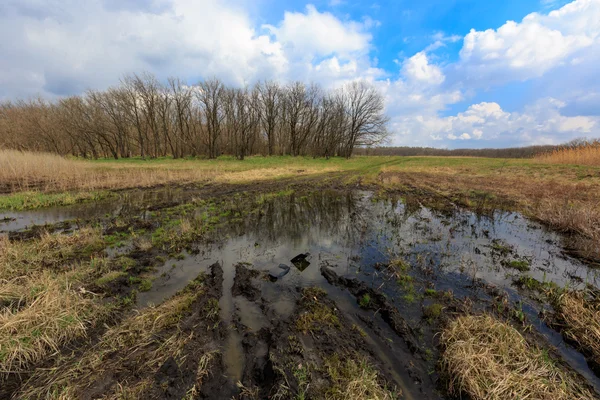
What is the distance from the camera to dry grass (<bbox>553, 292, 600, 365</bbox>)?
3422mm

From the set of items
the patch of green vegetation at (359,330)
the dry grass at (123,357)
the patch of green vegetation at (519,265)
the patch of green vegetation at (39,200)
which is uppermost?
the patch of green vegetation at (39,200)

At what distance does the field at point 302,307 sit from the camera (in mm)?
2842

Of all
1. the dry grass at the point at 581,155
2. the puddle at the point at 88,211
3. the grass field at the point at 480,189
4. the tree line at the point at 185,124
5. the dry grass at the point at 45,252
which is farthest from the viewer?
the tree line at the point at 185,124

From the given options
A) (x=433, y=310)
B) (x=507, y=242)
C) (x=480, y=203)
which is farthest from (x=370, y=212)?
(x=433, y=310)

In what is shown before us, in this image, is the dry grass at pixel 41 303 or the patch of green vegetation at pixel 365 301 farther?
the patch of green vegetation at pixel 365 301

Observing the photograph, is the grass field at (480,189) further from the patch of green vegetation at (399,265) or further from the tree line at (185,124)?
the tree line at (185,124)

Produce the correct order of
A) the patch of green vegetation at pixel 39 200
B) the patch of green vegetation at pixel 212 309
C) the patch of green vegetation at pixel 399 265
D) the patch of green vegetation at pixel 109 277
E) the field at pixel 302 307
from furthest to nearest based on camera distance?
the patch of green vegetation at pixel 39 200 < the patch of green vegetation at pixel 399 265 < the patch of green vegetation at pixel 109 277 < the patch of green vegetation at pixel 212 309 < the field at pixel 302 307

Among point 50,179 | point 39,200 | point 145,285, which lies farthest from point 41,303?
A: point 50,179

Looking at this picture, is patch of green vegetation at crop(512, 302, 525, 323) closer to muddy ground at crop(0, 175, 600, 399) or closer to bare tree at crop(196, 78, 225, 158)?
muddy ground at crop(0, 175, 600, 399)

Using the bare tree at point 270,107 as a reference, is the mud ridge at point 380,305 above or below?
below

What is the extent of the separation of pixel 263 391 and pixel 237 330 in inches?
47.0

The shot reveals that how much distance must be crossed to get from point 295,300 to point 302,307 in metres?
0.33

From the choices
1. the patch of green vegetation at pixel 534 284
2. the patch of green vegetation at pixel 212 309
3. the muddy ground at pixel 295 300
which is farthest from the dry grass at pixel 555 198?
the patch of green vegetation at pixel 212 309

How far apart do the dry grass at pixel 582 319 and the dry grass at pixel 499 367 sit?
915mm
